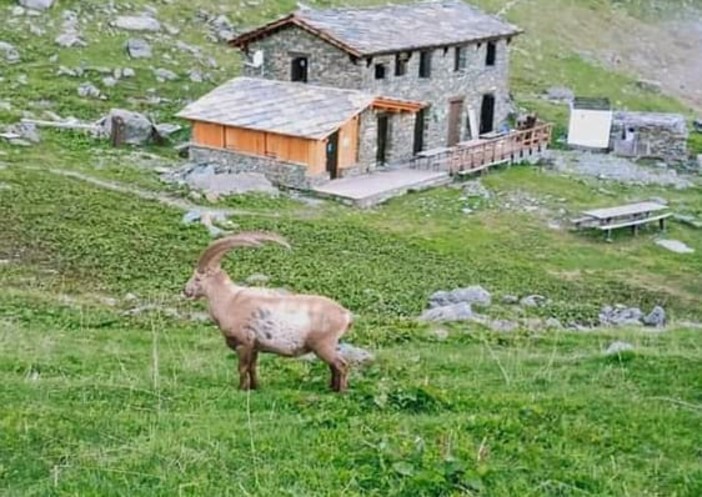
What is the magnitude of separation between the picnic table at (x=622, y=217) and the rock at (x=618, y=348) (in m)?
16.5

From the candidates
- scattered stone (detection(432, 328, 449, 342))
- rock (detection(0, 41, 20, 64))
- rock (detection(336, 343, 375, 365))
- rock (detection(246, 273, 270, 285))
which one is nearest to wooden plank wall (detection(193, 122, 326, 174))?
rock (detection(0, 41, 20, 64))

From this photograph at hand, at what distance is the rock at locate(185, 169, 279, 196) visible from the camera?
36.9m

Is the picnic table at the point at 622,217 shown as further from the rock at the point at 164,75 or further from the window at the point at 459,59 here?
the rock at the point at 164,75

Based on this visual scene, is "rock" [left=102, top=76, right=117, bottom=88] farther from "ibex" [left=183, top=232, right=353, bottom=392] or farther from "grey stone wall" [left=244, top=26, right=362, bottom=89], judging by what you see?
"ibex" [left=183, top=232, right=353, bottom=392]

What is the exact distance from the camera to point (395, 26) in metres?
46.0

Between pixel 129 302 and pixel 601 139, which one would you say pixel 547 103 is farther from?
pixel 129 302

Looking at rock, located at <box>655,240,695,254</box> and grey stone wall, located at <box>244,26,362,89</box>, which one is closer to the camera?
rock, located at <box>655,240,695,254</box>

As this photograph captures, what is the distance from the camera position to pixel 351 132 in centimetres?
4147

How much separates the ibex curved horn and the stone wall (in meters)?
29.3

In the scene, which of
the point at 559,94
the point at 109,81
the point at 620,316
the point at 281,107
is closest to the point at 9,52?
the point at 109,81

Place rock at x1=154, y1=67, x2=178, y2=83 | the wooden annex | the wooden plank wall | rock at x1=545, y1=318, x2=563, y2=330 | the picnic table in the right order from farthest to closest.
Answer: rock at x1=154, y1=67, x2=178, y2=83
the wooden annex
the wooden plank wall
the picnic table
rock at x1=545, y1=318, x2=563, y2=330

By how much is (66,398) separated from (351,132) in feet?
94.5

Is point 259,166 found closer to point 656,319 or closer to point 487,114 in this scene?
point 487,114

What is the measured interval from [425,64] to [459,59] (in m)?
2.57
